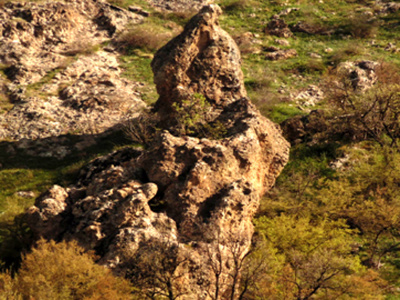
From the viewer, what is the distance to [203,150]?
2308 cm

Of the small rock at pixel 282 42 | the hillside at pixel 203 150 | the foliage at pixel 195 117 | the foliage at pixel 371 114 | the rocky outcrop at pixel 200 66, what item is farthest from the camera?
the small rock at pixel 282 42

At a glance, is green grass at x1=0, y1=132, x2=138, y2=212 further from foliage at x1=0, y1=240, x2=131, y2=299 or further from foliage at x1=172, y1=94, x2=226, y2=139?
foliage at x1=0, y1=240, x2=131, y2=299

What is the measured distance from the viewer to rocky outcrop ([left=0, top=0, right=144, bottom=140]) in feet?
131

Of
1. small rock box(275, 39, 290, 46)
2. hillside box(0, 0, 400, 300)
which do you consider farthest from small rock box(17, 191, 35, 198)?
small rock box(275, 39, 290, 46)

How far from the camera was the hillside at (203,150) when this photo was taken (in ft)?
63.2

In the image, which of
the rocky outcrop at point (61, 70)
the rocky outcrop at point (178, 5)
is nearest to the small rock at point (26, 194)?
the rocky outcrop at point (61, 70)

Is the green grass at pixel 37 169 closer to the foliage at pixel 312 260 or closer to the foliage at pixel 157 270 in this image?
the foliage at pixel 157 270

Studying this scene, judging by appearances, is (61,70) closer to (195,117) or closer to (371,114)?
(195,117)

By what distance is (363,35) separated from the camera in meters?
61.8

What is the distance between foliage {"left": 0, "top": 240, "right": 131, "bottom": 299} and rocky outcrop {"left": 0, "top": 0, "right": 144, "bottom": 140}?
23357 mm

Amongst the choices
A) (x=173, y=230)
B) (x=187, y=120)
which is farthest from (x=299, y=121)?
(x=173, y=230)

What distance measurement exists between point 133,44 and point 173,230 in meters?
42.3

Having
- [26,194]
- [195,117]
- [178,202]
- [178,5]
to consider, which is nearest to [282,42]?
[178,5]

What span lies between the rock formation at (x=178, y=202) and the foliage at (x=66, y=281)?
1.32 m
